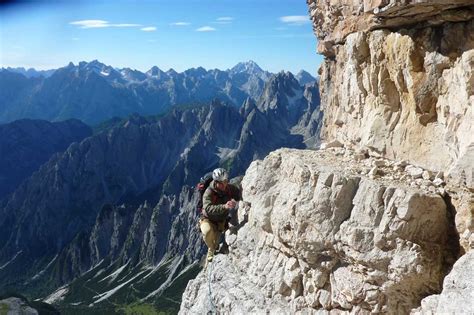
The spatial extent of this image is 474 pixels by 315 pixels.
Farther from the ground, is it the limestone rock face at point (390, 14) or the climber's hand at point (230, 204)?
the limestone rock face at point (390, 14)

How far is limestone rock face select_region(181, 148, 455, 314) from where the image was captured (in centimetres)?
1294

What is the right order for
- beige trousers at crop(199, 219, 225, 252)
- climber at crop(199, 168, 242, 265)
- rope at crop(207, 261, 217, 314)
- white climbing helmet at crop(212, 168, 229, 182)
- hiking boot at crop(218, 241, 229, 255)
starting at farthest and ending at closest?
1. hiking boot at crop(218, 241, 229, 255)
2. beige trousers at crop(199, 219, 225, 252)
3. white climbing helmet at crop(212, 168, 229, 182)
4. climber at crop(199, 168, 242, 265)
5. rope at crop(207, 261, 217, 314)

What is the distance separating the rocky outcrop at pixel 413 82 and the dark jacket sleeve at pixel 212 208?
19.5 ft

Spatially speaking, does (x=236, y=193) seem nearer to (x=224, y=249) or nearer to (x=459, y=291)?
(x=224, y=249)

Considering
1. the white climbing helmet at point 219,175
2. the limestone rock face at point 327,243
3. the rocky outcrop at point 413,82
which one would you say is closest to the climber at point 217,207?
the white climbing helmet at point 219,175

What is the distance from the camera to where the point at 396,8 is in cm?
1374

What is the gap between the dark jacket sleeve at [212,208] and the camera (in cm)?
1886

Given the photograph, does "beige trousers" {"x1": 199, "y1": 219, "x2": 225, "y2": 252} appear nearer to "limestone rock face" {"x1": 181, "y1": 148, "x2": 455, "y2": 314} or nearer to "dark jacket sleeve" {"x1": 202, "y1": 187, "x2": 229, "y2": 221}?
"dark jacket sleeve" {"x1": 202, "y1": 187, "x2": 229, "y2": 221}

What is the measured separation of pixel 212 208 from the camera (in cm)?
1888

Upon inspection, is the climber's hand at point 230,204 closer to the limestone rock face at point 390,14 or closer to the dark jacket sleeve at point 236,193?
the dark jacket sleeve at point 236,193

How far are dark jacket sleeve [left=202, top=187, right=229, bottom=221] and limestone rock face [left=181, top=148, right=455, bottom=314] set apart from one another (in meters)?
0.92

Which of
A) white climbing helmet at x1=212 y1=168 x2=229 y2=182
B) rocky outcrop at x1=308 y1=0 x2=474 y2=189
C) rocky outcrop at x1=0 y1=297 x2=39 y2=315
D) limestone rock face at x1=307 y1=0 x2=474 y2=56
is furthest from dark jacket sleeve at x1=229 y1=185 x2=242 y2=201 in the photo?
rocky outcrop at x1=0 y1=297 x2=39 y2=315

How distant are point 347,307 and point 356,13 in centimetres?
1109

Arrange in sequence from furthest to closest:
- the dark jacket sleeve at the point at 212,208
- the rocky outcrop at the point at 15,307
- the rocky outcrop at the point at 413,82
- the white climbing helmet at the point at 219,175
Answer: the rocky outcrop at the point at 15,307, the white climbing helmet at the point at 219,175, the dark jacket sleeve at the point at 212,208, the rocky outcrop at the point at 413,82
